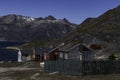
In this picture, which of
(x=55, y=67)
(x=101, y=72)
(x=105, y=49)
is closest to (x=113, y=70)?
(x=101, y=72)

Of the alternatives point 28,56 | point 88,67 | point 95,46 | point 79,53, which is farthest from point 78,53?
point 88,67

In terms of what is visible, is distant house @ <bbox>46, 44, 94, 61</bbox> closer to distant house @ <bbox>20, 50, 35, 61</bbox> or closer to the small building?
the small building

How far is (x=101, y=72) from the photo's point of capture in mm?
63625

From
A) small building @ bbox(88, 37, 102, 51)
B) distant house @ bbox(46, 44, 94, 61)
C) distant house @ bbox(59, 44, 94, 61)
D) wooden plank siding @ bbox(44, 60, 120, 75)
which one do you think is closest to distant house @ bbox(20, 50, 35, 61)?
small building @ bbox(88, 37, 102, 51)

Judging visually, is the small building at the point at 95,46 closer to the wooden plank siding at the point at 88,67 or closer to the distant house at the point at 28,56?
the distant house at the point at 28,56

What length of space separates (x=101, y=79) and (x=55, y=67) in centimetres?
1765

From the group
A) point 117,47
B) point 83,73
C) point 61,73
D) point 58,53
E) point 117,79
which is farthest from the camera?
point 117,47

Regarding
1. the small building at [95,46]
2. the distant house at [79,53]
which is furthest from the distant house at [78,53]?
the small building at [95,46]

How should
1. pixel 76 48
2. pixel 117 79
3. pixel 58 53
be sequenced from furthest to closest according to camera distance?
pixel 58 53 < pixel 76 48 < pixel 117 79

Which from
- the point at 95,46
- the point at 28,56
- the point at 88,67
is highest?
the point at 95,46

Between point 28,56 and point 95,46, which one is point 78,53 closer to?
point 95,46

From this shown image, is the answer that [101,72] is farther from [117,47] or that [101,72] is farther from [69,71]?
[117,47]

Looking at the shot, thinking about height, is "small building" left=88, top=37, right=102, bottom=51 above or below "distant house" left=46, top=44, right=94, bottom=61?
above

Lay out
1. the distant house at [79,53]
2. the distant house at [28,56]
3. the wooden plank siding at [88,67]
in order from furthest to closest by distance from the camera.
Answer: the distant house at [28,56] < the distant house at [79,53] < the wooden plank siding at [88,67]
